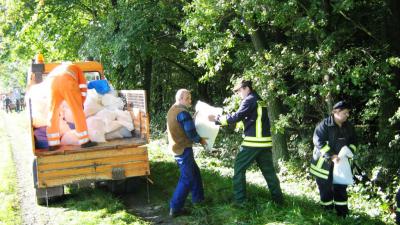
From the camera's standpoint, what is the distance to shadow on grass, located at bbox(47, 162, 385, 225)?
5.25 metres

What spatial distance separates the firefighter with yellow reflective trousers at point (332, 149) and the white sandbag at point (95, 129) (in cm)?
340

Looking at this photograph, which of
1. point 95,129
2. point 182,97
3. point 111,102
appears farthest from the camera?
point 111,102

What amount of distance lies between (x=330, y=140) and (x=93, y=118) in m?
3.73

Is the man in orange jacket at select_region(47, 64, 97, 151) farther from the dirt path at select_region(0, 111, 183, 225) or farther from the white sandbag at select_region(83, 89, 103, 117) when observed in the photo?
the dirt path at select_region(0, 111, 183, 225)

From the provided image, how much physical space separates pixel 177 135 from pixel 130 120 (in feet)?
6.36

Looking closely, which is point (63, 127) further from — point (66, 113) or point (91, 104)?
point (91, 104)

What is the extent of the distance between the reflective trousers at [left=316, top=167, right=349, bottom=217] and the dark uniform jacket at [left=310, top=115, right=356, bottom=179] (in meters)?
0.14

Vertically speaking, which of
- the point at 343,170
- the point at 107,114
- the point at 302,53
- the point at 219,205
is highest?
the point at 302,53

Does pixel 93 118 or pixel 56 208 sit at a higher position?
pixel 93 118

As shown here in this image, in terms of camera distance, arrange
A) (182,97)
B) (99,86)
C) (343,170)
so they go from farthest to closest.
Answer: (99,86)
(182,97)
(343,170)

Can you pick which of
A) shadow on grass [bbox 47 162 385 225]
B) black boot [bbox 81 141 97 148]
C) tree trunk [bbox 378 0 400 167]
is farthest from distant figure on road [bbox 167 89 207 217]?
tree trunk [bbox 378 0 400 167]

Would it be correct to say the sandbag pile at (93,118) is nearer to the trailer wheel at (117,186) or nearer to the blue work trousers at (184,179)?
the trailer wheel at (117,186)

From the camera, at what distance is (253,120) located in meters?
5.59

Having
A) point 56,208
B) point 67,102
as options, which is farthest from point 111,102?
point 56,208
